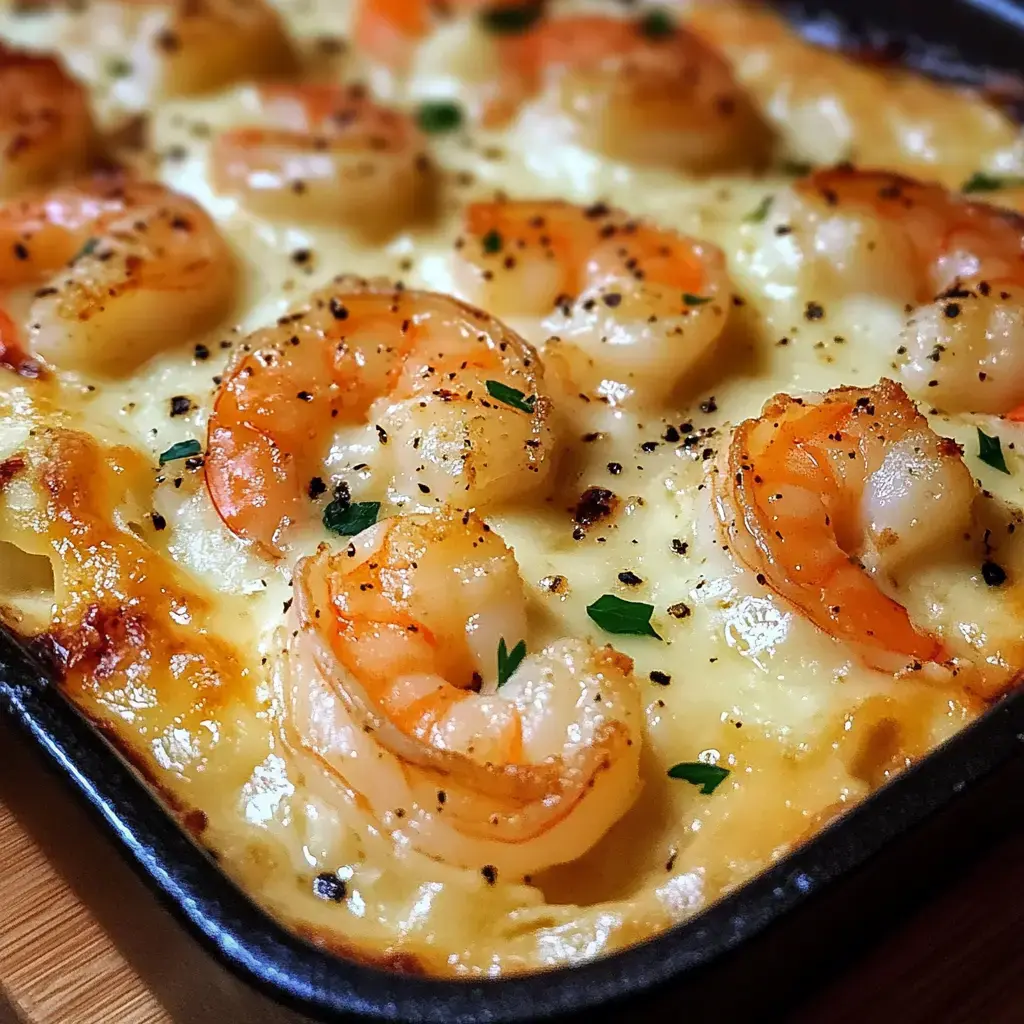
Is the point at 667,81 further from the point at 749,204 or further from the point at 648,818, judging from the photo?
the point at 648,818

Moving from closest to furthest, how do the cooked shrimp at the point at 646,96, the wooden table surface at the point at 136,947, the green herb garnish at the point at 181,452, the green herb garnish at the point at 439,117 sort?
the wooden table surface at the point at 136,947
the green herb garnish at the point at 181,452
the cooked shrimp at the point at 646,96
the green herb garnish at the point at 439,117

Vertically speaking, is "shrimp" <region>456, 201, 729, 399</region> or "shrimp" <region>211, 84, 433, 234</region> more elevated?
"shrimp" <region>456, 201, 729, 399</region>

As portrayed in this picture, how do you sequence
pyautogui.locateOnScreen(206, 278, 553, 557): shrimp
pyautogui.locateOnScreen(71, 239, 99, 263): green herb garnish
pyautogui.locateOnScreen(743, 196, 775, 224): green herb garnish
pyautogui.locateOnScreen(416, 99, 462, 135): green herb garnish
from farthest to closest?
1. pyautogui.locateOnScreen(416, 99, 462, 135): green herb garnish
2. pyautogui.locateOnScreen(743, 196, 775, 224): green herb garnish
3. pyautogui.locateOnScreen(71, 239, 99, 263): green herb garnish
4. pyautogui.locateOnScreen(206, 278, 553, 557): shrimp

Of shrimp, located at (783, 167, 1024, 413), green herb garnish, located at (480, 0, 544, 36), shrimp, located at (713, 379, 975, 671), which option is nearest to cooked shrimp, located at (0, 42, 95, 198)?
green herb garnish, located at (480, 0, 544, 36)

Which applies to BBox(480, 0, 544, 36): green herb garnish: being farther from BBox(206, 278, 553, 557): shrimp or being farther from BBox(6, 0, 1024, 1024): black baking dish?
BBox(6, 0, 1024, 1024): black baking dish

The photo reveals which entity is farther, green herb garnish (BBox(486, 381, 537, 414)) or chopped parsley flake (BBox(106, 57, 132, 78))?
chopped parsley flake (BBox(106, 57, 132, 78))

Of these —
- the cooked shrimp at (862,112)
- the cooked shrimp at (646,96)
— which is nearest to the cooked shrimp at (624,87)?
the cooked shrimp at (646,96)

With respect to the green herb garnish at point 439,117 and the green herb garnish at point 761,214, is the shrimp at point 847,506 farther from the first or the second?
the green herb garnish at point 439,117
